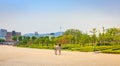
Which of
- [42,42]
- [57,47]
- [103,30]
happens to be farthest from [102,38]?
[57,47]

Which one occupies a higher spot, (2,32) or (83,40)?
(2,32)

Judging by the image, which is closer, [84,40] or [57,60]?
[57,60]

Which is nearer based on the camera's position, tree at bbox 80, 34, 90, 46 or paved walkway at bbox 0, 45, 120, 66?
paved walkway at bbox 0, 45, 120, 66

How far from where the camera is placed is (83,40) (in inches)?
2261

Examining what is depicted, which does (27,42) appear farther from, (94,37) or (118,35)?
(118,35)

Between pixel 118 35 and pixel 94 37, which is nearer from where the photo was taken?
pixel 118 35

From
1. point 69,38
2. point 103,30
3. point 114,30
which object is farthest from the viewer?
point 69,38

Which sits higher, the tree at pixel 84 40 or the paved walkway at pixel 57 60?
the tree at pixel 84 40

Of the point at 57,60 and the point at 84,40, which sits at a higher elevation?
the point at 84,40

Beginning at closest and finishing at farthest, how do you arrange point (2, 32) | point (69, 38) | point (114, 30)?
point (114, 30)
point (69, 38)
point (2, 32)

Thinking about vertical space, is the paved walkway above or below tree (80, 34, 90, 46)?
below

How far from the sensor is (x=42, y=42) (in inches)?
3004

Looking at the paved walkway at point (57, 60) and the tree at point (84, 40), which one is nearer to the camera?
the paved walkway at point (57, 60)

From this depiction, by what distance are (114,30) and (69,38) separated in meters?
15.4
